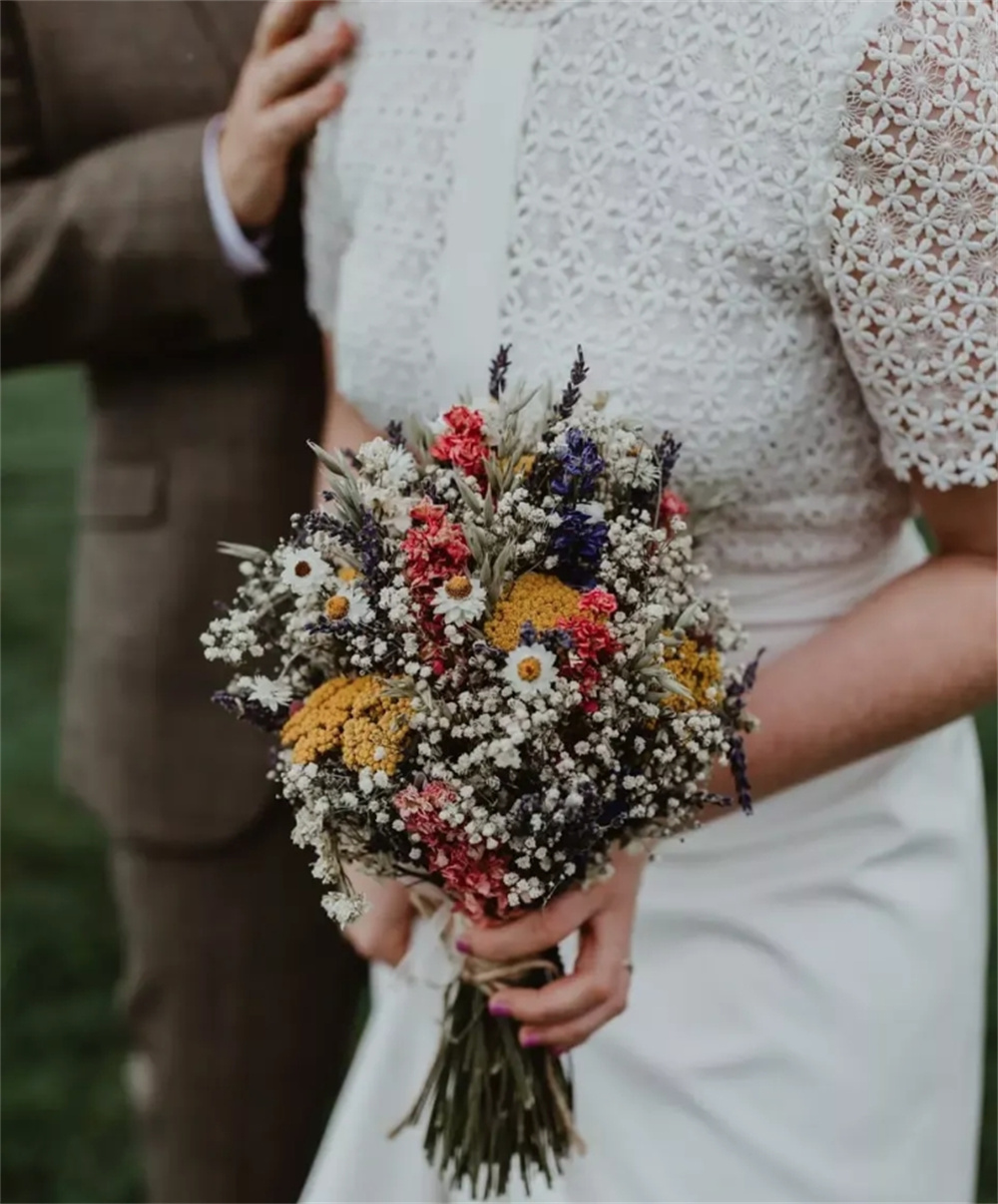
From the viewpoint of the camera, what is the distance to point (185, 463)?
2160 millimetres

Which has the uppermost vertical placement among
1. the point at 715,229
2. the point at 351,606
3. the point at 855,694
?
the point at 715,229

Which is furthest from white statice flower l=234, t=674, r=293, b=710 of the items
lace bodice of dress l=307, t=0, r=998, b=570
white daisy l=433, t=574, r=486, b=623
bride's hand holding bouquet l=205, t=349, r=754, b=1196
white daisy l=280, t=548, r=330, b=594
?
lace bodice of dress l=307, t=0, r=998, b=570

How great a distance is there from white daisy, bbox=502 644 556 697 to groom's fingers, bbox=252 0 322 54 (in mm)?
1047

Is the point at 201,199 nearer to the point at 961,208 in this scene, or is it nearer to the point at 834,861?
the point at 961,208

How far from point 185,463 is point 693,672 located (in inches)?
43.2

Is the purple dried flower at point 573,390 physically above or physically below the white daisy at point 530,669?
above

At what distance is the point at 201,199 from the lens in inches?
79.2

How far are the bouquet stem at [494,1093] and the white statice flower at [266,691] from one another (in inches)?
16.8

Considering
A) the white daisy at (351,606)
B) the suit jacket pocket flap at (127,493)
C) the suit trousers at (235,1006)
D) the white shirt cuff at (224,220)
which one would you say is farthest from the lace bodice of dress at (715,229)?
the suit trousers at (235,1006)

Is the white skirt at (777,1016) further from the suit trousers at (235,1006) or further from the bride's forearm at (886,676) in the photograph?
the suit trousers at (235,1006)

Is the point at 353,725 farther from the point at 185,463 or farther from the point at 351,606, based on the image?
the point at 185,463

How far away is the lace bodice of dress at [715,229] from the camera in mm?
1353

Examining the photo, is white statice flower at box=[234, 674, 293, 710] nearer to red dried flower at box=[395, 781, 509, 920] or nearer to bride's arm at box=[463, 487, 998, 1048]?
red dried flower at box=[395, 781, 509, 920]

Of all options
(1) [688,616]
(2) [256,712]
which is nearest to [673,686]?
(1) [688,616]
